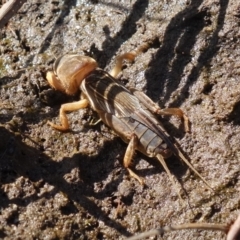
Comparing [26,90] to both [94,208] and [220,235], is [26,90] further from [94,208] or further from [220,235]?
[220,235]

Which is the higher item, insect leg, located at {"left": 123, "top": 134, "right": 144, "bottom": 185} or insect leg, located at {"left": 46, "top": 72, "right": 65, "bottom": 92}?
insect leg, located at {"left": 46, "top": 72, "right": 65, "bottom": 92}

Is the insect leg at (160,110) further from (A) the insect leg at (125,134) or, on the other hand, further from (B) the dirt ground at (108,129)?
(A) the insect leg at (125,134)

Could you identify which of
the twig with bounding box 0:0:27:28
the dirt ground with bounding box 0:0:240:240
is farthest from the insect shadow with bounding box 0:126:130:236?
the twig with bounding box 0:0:27:28

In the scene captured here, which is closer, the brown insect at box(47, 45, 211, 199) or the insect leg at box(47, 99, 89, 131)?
the brown insect at box(47, 45, 211, 199)

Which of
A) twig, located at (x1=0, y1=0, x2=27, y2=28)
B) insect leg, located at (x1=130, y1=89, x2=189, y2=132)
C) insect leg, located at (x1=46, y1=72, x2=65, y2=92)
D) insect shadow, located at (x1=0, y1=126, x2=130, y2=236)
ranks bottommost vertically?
insect shadow, located at (x1=0, y1=126, x2=130, y2=236)

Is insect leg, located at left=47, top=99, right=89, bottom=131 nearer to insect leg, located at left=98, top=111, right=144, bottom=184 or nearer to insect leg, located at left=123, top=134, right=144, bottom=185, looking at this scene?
insect leg, located at left=98, top=111, right=144, bottom=184

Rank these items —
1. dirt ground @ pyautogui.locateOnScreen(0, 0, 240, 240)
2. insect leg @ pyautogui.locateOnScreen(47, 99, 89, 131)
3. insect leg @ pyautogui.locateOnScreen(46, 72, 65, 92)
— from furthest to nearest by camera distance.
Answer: insect leg @ pyautogui.locateOnScreen(46, 72, 65, 92) < insect leg @ pyautogui.locateOnScreen(47, 99, 89, 131) < dirt ground @ pyautogui.locateOnScreen(0, 0, 240, 240)
